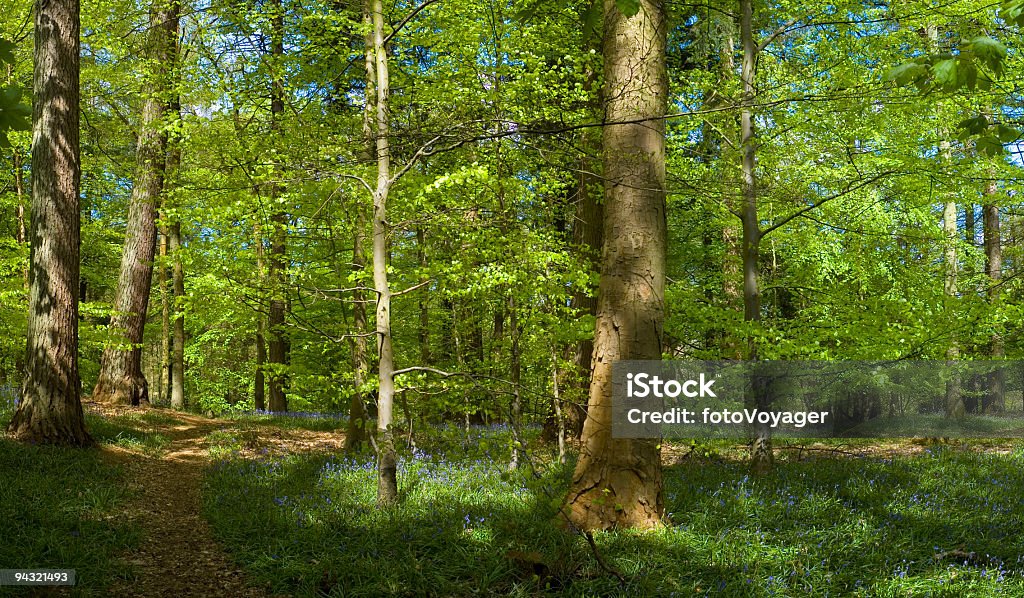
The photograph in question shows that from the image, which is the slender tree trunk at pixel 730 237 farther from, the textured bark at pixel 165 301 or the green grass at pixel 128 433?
the textured bark at pixel 165 301

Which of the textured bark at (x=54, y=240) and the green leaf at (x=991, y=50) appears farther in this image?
the textured bark at (x=54, y=240)

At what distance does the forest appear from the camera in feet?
15.8

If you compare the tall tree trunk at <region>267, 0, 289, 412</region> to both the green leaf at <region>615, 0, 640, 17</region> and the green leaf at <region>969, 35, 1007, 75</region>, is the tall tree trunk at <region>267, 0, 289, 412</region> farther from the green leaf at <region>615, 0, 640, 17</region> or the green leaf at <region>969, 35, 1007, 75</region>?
the green leaf at <region>969, 35, 1007, 75</region>

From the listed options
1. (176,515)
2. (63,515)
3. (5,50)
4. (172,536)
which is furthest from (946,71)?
(176,515)

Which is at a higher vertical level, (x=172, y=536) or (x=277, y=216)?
(x=277, y=216)

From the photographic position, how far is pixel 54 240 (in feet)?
26.1

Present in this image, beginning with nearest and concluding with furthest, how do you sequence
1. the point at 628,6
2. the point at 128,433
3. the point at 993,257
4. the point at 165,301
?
1. the point at 628,6
2. the point at 128,433
3. the point at 165,301
4. the point at 993,257

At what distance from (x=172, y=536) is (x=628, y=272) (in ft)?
14.5

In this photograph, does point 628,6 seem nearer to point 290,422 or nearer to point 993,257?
point 290,422

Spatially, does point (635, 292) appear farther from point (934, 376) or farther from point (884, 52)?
point (934, 376)

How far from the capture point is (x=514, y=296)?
29.0ft

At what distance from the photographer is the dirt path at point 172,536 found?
4539 mm

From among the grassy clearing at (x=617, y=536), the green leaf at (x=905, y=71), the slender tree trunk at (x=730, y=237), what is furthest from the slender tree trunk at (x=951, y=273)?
the green leaf at (x=905, y=71)

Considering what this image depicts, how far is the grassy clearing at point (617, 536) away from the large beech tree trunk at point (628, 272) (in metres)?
0.30
